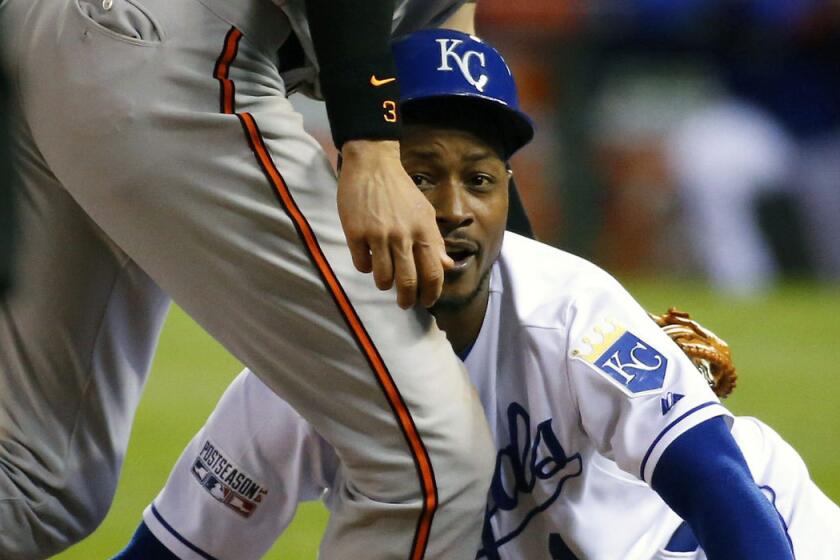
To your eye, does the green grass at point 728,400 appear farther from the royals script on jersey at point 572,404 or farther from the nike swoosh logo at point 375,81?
the nike swoosh logo at point 375,81

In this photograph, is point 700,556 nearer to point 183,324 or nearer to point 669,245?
point 183,324

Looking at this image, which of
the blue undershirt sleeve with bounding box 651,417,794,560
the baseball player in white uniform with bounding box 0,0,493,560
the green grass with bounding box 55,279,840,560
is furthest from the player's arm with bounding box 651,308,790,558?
the green grass with bounding box 55,279,840,560

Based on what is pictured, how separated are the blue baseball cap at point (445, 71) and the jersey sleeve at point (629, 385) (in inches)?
15.4

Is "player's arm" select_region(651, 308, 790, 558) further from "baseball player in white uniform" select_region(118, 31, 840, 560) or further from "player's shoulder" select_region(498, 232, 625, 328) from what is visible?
"player's shoulder" select_region(498, 232, 625, 328)

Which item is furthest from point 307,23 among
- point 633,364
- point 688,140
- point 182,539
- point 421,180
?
point 688,140

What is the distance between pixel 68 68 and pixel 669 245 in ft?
28.2

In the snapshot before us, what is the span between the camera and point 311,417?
2438 millimetres

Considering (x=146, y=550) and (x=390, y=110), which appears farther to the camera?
(x=146, y=550)

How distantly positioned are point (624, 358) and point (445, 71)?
0.57m

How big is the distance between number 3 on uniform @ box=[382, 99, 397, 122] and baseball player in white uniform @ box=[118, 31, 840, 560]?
417 mm

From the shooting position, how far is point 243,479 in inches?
115

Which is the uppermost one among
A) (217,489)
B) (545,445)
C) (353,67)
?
(353,67)

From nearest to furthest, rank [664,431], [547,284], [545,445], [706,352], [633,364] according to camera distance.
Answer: [664,431]
[633,364]
[545,445]
[547,284]
[706,352]

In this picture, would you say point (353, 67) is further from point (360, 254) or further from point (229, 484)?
point (229, 484)
